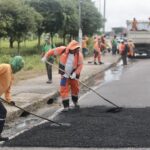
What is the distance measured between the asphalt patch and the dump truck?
97.4ft

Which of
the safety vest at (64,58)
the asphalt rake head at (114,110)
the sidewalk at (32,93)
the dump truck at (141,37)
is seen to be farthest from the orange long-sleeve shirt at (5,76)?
the dump truck at (141,37)

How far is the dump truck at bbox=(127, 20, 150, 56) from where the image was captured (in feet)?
136

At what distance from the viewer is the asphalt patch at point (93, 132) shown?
28.5ft

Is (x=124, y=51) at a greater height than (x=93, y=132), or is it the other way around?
(x=93, y=132)

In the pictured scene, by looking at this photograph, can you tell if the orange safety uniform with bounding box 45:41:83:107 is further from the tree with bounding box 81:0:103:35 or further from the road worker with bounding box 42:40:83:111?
the tree with bounding box 81:0:103:35

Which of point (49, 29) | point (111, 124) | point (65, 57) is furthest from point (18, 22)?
point (111, 124)

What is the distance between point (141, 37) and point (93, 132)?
3248 cm

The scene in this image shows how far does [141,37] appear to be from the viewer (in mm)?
41500

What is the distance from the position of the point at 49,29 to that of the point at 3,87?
33.9 m

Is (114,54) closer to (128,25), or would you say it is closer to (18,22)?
(128,25)

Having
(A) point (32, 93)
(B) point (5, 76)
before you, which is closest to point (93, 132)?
(B) point (5, 76)

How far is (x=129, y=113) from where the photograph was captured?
1210 cm

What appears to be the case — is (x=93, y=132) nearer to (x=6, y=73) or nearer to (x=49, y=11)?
(x=6, y=73)

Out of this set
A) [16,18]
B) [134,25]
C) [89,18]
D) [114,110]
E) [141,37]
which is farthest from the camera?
[89,18]
